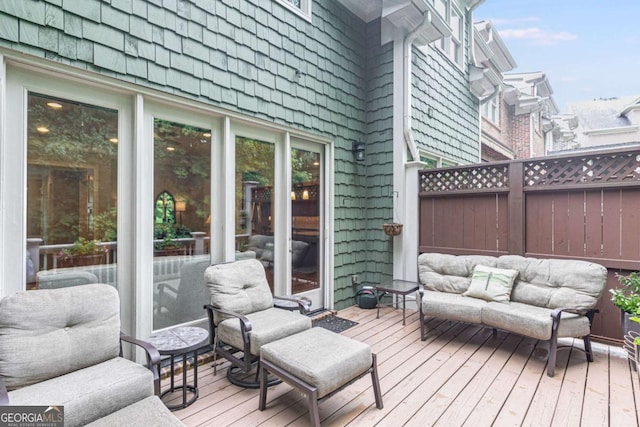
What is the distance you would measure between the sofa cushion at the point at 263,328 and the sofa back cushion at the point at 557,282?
2.52 meters

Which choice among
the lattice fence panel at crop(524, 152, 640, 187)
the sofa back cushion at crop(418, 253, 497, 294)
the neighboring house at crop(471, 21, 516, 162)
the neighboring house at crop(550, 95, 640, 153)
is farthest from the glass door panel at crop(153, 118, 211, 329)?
the neighboring house at crop(550, 95, 640, 153)

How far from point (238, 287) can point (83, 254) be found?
1347mm

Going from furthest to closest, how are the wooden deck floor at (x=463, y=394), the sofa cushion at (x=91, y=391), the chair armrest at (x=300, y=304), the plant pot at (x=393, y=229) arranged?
the plant pot at (x=393, y=229)
the chair armrest at (x=300, y=304)
the wooden deck floor at (x=463, y=394)
the sofa cushion at (x=91, y=391)

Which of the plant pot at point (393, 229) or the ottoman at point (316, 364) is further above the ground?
the plant pot at point (393, 229)

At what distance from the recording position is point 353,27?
17.0ft

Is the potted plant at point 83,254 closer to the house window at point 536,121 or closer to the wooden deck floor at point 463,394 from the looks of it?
the wooden deck floor at point 463,394

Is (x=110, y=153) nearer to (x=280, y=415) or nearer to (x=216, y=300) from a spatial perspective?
(x=216, y=300)

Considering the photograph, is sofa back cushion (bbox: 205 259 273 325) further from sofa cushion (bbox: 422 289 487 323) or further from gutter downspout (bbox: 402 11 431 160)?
gutter downspout (bbox: 402 11 431 160)

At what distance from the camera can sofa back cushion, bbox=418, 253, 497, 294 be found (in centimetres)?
404

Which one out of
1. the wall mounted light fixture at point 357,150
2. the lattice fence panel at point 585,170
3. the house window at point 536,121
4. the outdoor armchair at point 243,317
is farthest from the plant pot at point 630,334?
the house window at point 536,121

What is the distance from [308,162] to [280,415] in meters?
3.21

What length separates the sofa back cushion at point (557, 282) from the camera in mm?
3168

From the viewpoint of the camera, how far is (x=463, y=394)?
8.59 ft

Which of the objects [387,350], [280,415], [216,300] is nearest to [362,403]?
A: [280,415]
